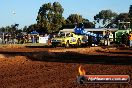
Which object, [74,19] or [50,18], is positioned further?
[74,19]

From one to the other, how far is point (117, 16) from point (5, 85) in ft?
496

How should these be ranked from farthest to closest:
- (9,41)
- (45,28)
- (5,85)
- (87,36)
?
(45,28) < (9,41) < (87,36) < (5,85)

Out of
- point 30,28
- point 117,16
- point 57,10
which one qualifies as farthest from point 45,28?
point 117,16

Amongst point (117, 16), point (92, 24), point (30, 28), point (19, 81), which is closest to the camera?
point (19, 81)

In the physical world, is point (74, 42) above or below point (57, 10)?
below

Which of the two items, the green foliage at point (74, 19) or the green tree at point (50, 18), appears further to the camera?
the green foliage at point (74, 19)

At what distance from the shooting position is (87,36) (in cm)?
4894

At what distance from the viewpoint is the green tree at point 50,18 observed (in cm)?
9762

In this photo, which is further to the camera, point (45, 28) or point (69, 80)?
point (45, 28)

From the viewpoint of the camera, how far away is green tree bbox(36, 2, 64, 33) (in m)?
97.6

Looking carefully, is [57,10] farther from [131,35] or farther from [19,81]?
[19,81]

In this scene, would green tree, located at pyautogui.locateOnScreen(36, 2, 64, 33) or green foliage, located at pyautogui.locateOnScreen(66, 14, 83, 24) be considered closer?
green tree, located at pyautogui.locateOnScreen(36, 2, 64, 33)

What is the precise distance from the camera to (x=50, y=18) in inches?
3925

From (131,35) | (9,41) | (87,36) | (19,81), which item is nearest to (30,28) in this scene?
(9,41)
